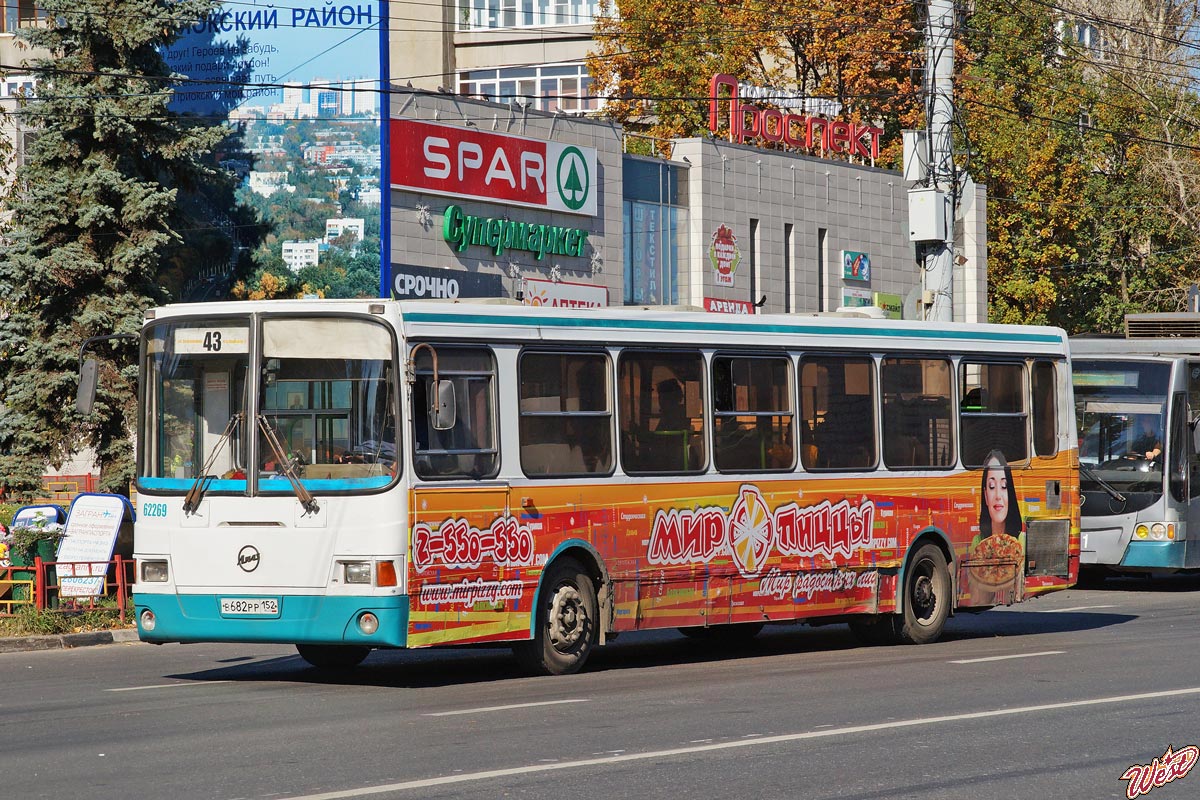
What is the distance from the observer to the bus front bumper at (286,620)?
40.5 feet

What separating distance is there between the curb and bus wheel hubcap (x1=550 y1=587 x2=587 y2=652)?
546cm

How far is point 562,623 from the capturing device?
44.7 ft

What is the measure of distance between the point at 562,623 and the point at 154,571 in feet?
10.1

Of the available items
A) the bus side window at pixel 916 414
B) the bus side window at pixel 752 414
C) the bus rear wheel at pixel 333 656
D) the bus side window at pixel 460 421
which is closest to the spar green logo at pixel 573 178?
the bus side window at pixel 916 414

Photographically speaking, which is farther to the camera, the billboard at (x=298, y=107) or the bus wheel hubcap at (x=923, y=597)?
the billboard at (x=298, y=107)

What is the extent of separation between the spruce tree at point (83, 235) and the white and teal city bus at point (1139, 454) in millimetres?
14909

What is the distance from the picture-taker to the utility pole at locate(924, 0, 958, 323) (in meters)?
24.8

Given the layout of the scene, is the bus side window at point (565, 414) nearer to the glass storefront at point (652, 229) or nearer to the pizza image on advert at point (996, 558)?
the pizza image on advert at point (996, 558)

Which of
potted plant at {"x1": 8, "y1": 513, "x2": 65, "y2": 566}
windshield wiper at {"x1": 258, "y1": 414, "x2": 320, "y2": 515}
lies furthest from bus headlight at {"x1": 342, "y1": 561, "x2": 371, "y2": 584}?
potted plant at {"x1": 8, "y1": 513, "x2": 65, "y2": 566}

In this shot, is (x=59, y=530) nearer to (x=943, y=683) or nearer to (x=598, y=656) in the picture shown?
(x=598, y=656)

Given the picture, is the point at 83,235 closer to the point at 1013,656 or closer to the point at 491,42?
the point at 1013,656

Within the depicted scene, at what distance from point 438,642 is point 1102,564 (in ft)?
45.9

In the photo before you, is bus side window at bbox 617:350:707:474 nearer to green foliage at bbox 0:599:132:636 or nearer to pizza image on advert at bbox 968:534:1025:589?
pizza image on advert at bbox 968:534:1025:589

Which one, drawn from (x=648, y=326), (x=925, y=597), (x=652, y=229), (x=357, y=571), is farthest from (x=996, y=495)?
(x=652, y=229)
